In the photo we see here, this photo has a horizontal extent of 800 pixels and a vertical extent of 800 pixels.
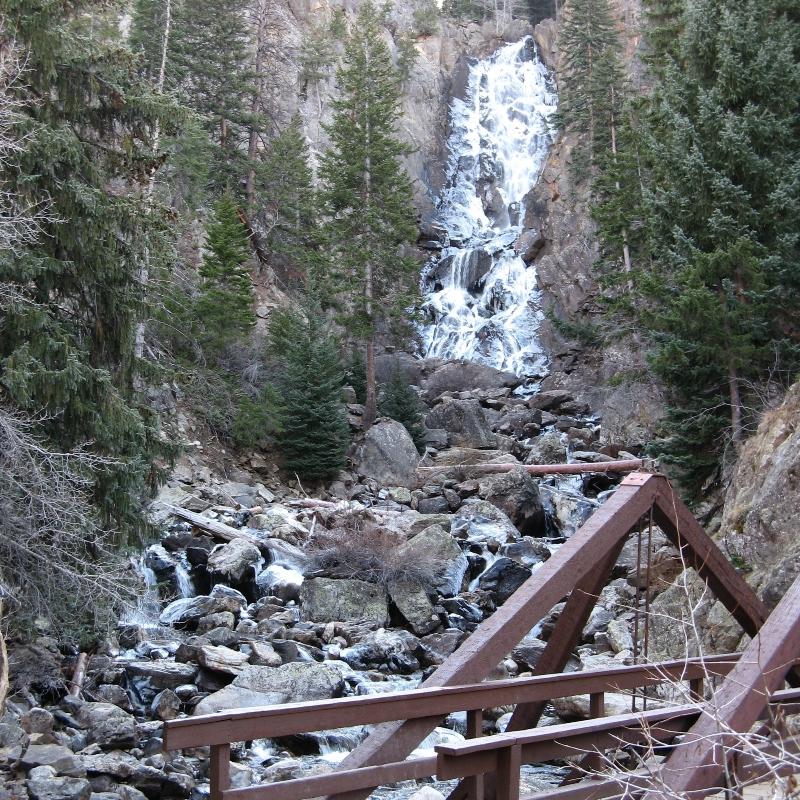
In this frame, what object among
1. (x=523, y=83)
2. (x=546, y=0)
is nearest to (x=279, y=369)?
(x=523, y=83)

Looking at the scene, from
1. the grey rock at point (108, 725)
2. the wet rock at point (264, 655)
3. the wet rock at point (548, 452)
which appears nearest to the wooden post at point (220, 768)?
the grey rock at point (108, 725)

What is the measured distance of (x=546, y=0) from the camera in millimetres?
62156

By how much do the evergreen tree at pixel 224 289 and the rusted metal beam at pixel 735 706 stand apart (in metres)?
20.8

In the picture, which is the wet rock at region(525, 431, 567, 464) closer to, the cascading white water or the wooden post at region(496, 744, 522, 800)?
the cascading white water

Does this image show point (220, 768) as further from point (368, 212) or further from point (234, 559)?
point (368, 212)

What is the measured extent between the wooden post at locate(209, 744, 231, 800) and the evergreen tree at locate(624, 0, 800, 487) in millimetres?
12505

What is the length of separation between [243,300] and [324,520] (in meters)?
9.25

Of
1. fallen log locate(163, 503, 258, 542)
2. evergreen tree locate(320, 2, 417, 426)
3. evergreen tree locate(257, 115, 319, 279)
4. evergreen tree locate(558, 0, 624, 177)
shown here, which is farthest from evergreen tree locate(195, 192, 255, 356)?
evergreen tree locate(558, 0, 624, 177)

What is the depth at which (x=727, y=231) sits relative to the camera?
15.2 metres

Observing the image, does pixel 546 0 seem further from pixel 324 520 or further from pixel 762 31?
pixel 324 520

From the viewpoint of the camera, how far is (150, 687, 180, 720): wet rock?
1020cm

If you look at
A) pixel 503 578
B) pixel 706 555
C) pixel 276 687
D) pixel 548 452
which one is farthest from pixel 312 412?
pixel 706 555

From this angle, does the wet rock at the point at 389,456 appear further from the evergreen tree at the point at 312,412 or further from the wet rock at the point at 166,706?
the wet rock at the point at 166,706

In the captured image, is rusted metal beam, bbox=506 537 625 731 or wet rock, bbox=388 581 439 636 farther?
wet rock, bbox=388 581 439 636
